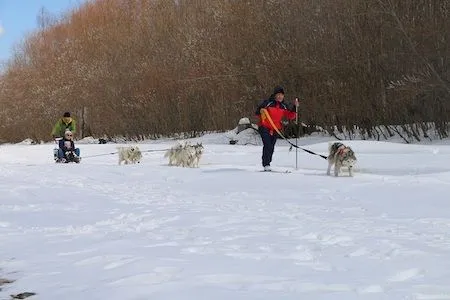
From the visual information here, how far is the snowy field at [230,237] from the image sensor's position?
3.79 meters

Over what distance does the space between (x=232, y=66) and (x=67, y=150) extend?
1123 centimetres

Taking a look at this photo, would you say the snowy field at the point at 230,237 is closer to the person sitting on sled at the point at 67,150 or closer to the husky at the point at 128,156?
the husky at the point at 128,156

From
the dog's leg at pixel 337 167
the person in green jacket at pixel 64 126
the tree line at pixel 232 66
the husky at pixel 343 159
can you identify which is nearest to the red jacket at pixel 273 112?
the husky at pixel 343 159

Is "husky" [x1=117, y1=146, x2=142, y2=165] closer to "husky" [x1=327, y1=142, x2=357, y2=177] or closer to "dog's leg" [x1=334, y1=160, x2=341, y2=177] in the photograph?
"husky" [x1=327, y1=142, x2=357, y2=177]

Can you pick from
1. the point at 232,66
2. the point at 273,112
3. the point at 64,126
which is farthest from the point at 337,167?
the point at 232,66

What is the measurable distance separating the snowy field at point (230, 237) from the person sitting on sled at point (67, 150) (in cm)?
601

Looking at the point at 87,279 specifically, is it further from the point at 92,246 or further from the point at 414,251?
the point at 414,251

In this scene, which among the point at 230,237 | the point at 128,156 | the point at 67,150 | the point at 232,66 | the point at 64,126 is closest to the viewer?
the point at 230,237

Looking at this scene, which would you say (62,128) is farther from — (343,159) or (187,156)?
(343,159)

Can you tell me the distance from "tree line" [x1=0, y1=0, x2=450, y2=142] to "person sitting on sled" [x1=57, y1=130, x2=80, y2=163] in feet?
32.6

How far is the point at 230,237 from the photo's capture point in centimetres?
562

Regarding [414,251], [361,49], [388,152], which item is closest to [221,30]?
[361,49]

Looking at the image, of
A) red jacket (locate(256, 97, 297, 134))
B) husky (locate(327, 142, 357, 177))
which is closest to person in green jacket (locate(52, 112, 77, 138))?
red jacket (locate(256, 97, 297, 134))

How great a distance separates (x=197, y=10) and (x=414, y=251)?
28.3m
